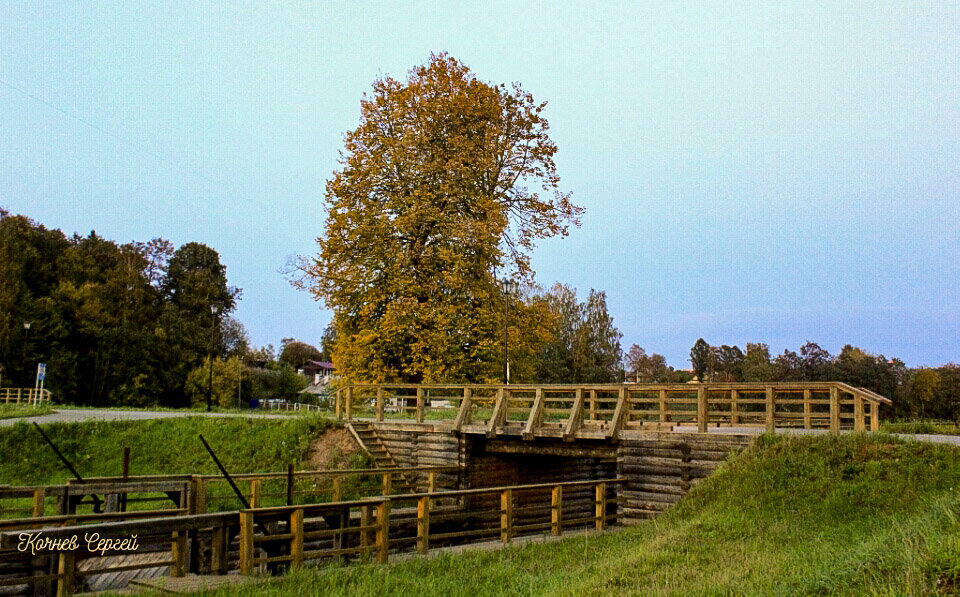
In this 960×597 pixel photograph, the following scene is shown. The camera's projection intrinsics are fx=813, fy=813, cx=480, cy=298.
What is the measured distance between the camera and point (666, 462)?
16.0 meters

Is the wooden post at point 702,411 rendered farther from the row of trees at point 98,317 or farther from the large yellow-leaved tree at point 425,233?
the row of trees at point 98,317

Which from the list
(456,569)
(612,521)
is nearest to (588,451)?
(612,521)

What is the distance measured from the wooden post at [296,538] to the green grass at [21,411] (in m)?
21.7

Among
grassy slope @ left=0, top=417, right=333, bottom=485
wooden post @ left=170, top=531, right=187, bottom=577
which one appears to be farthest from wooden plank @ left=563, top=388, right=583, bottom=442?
wooden post @ left=170, top=531, right=187, bottom=577

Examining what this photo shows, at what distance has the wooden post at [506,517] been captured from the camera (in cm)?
Result: 1306

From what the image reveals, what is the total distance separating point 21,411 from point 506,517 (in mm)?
22732

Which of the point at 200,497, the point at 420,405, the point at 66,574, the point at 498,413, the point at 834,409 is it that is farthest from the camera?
the point at 420,405

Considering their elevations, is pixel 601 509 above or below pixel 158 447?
below

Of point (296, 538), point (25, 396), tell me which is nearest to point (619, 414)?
point (296, 538)

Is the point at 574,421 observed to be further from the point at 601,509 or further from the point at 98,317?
the point at 98,317

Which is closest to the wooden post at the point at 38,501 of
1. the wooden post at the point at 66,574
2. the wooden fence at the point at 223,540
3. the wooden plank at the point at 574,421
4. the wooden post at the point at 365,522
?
the wooden fence at the point at 223,540

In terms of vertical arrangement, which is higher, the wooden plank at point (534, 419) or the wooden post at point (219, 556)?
the wooden plank at point (534, 419)

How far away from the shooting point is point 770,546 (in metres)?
10.2

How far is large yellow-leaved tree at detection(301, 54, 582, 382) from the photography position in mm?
26609
